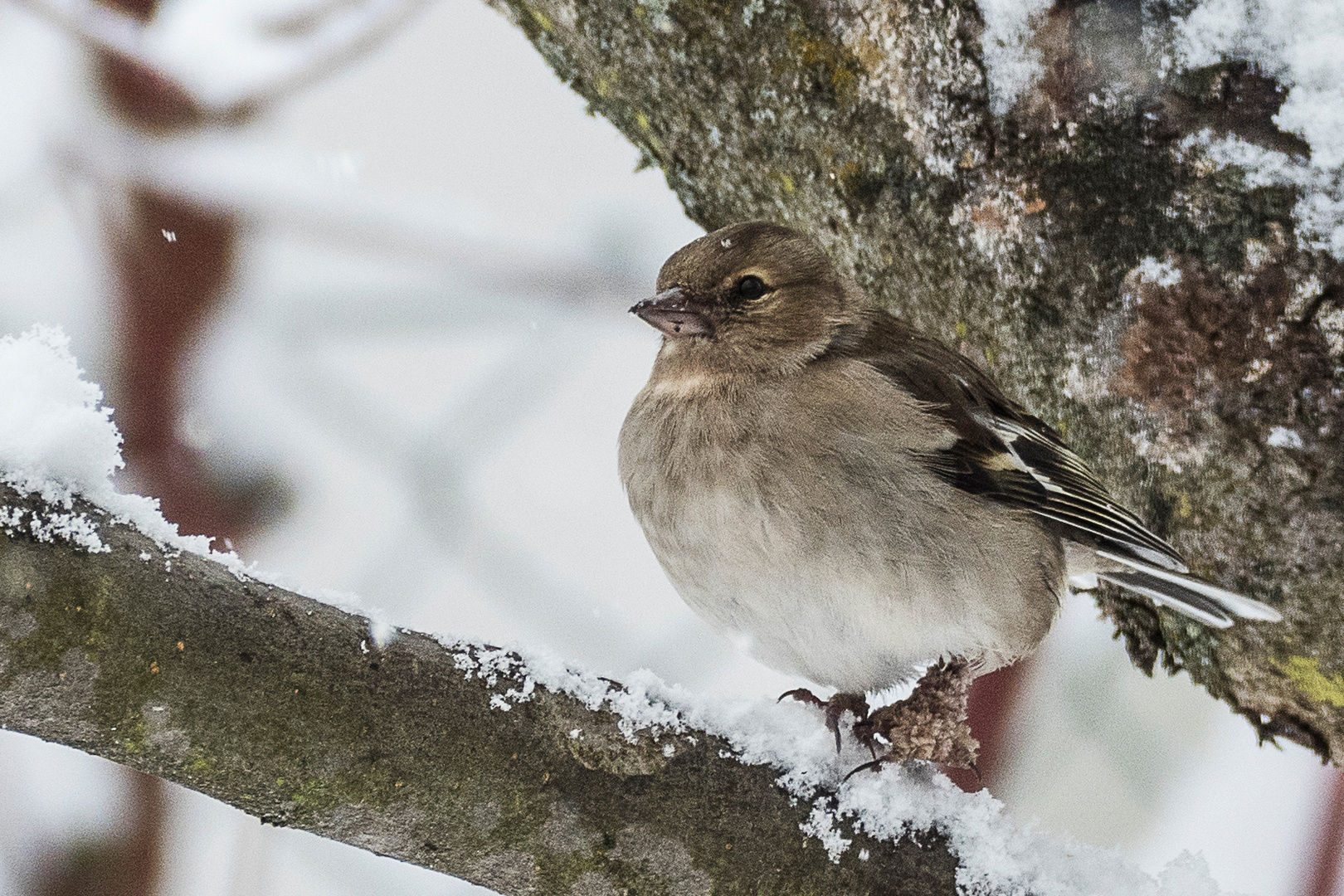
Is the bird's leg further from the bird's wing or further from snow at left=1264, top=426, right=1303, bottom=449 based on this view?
snow at left=1264, top=426, right=1303, bottom=449

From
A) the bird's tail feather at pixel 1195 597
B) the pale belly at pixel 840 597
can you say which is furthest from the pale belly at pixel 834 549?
the bird's tail feather at pixel 1195 597

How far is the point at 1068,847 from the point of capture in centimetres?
202

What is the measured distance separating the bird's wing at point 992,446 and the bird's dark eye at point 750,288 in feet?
0.86

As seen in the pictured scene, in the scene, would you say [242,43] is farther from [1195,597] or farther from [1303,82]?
[1195,597]

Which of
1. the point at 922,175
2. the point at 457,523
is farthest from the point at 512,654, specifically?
the point at 457,523

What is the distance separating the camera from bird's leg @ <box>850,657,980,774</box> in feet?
7.29

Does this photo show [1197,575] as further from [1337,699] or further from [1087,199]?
[1087,199]

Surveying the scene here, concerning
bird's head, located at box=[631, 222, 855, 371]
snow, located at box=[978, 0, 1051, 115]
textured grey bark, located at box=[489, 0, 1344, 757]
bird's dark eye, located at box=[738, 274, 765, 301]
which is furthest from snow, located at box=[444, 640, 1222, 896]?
snow, located at box=[978, 0, 1051, 115]

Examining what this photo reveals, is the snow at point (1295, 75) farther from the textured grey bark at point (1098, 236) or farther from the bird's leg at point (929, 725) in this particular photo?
the bird's leg at point (929, 725)

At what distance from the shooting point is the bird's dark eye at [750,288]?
A: 9.41ft

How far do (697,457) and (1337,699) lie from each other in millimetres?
1476

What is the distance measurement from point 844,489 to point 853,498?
1.1 inches

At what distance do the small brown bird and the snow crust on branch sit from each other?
8.2 inches

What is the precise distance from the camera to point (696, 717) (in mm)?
1879
